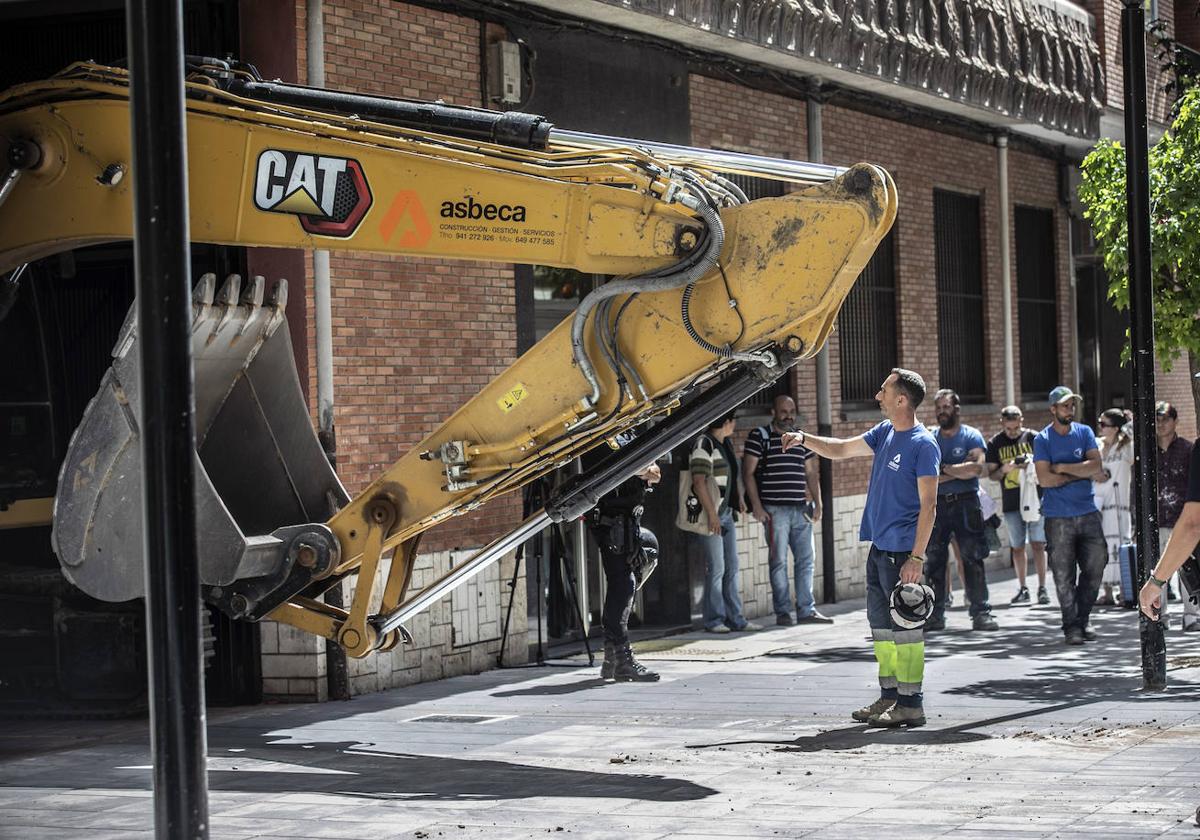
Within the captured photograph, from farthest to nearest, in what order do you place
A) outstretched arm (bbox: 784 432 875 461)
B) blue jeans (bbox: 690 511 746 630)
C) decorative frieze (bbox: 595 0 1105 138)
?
decorative frieze (bbox: 595 0 1105 138), blue jeans (bbox: 690 511 746 630), outstretched arm (bbox: 784 432 875 461)

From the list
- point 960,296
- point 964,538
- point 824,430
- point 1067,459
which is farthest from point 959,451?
point 960,296

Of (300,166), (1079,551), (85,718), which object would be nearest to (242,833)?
(300,166)

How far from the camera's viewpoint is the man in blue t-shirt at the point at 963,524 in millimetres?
14984

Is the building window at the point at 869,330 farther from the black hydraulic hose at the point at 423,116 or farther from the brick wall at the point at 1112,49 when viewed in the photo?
the black hydraulic hose at the point at 423,116

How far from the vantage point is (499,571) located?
44.2 ft

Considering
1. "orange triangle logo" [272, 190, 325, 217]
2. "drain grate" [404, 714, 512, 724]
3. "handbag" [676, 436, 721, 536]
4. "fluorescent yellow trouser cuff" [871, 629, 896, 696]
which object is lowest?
"drain grate" [404, 714, 512, 724]

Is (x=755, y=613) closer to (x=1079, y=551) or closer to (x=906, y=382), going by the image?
(x=1079, y=551)

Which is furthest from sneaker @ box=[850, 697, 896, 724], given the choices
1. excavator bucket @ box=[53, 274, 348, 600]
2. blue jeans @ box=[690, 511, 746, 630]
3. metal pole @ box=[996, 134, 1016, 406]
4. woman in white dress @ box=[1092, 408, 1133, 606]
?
metal pole @ box=[996, 134, 1016, 406]

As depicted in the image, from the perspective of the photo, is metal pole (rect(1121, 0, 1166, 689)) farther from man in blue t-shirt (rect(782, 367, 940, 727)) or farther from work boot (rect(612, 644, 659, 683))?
work boot (rect(612, 644, 659, 683))

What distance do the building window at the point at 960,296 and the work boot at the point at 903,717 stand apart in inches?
428

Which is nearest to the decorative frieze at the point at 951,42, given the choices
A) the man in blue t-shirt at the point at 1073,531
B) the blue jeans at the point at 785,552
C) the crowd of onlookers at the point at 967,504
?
the crowd of onlookers at the point at 967,504

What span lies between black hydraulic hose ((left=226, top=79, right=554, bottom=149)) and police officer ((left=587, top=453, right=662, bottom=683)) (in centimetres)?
368

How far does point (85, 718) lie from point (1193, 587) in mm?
6699

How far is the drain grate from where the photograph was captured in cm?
1096
